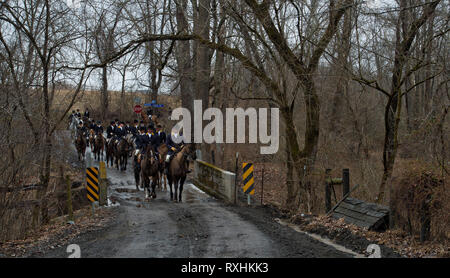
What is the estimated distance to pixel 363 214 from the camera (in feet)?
34.8

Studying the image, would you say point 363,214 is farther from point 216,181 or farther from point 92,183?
point 216,181

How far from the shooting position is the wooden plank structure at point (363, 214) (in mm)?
9938

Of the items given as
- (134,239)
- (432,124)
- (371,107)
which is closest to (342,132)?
(371,107)

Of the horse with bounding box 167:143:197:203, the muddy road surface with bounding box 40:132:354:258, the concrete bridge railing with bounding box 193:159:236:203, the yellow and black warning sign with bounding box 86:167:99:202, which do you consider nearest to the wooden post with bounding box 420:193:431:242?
the muddy road surface with bounding box 40:132:354:258

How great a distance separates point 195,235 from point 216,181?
25.3ft

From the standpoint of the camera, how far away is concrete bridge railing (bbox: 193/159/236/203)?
16.6 m

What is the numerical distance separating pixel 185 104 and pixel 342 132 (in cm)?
1058

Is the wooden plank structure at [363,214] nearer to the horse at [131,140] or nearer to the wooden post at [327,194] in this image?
the wooden post at [327,194]

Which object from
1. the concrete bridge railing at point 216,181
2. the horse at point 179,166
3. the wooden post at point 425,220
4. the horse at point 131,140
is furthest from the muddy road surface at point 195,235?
the horse at point 131,140

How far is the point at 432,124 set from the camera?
409 inches

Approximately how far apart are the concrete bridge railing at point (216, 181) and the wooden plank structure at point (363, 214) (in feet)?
17.2

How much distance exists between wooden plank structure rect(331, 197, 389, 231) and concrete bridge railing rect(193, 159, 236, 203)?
5255 mm

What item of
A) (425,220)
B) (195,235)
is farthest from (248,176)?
(425,220)

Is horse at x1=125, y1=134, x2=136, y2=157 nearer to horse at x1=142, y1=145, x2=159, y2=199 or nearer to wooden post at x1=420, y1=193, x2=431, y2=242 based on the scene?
horse at x1=142, y1=145, x2=159, y2=199
